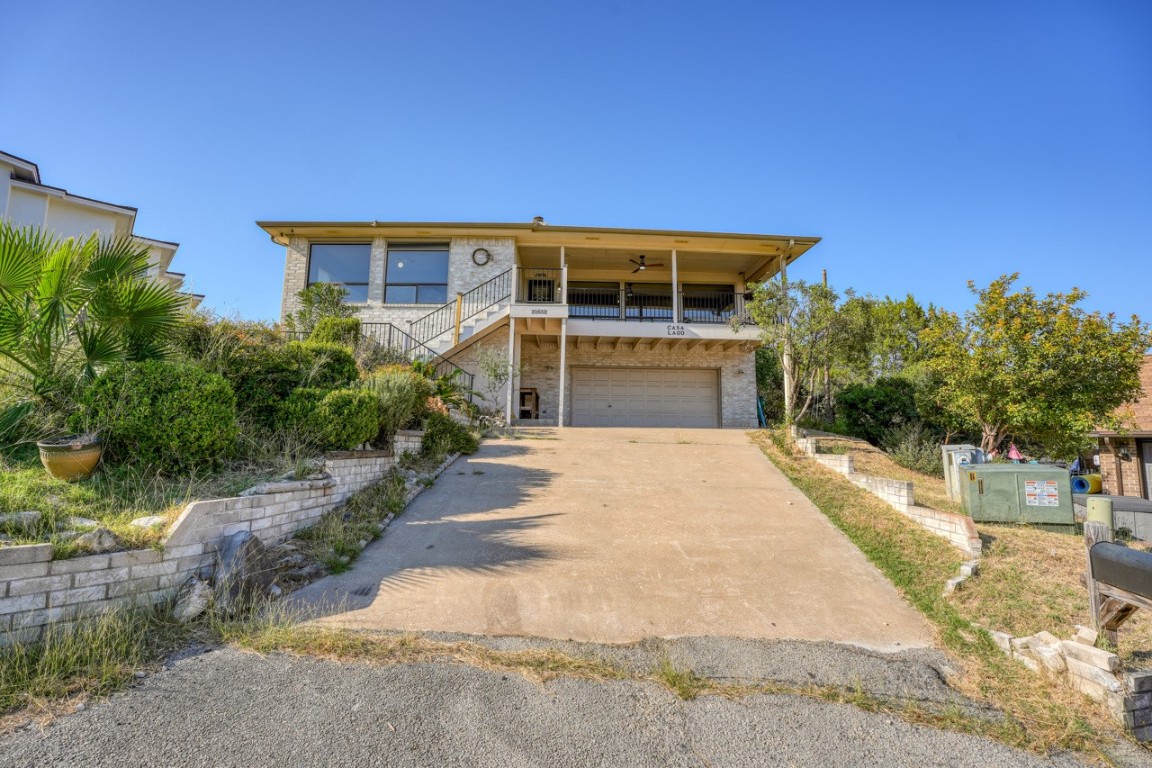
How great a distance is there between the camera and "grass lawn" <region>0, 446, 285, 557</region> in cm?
373

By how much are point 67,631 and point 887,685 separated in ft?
16.9

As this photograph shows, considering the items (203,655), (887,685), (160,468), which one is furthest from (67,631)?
(887,685)

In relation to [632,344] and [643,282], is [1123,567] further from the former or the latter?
[643,282]

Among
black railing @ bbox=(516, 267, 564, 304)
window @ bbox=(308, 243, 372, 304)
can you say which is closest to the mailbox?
black railing @ bbox=(516, 267, 564, 304)

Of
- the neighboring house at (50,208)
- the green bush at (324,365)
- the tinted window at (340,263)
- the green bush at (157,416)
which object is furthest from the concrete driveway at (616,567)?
the tinted window at (340,263)

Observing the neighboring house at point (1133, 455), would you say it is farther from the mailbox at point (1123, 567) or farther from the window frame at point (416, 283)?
the window frame at point (416, 283)

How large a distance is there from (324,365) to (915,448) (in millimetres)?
11526

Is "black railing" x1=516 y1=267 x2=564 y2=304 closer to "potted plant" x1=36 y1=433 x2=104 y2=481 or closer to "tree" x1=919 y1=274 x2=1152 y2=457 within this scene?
"tree" x1=919 y1=274 x2=1152 y2=457

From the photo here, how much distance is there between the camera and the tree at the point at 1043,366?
8.62m

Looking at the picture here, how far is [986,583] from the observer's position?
4723 millimetres

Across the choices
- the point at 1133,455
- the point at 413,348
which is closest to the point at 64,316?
the point at 413,348

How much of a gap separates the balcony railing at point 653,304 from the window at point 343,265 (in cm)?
634

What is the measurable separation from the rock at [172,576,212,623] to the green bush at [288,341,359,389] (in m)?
3.52

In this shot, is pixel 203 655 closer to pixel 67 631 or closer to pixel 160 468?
pixel 67 631
